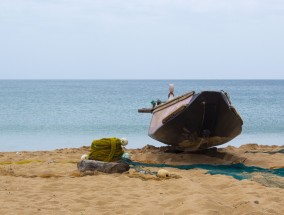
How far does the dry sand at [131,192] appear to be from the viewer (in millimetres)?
5781

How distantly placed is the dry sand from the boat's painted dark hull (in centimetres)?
111

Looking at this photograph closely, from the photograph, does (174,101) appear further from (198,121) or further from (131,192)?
(131,192)

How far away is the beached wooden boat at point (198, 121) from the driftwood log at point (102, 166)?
191 cm

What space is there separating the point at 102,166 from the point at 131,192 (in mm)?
1835

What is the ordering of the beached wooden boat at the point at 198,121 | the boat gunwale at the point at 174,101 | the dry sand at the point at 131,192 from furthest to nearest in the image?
the boat gunwale at the point at 174,101 < the beached wooden boat at the point at 198,121 < the dry sand at the point at 131,192

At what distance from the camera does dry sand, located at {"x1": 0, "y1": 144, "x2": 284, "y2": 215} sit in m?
5.78

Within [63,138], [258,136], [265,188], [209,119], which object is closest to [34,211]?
[265,188]

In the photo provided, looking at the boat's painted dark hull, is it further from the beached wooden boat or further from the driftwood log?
the driftwood log

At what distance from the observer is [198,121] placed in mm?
10117

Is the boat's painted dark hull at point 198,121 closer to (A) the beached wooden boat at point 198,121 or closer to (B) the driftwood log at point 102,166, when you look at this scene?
(A) the beached wooden boat at point 198,121

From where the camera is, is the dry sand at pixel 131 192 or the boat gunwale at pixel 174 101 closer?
the dry sand at pixel 131 192

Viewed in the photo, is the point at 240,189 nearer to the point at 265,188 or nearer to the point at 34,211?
the point at 265,188

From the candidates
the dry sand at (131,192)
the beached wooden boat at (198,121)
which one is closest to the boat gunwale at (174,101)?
the beached wooden boat at (198,121)

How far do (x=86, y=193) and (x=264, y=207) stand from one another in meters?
2.52
